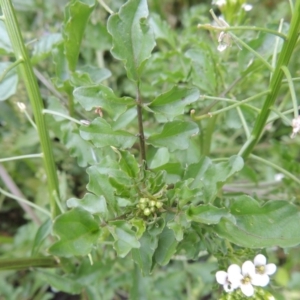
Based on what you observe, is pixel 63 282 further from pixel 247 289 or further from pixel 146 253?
pixel 247 289

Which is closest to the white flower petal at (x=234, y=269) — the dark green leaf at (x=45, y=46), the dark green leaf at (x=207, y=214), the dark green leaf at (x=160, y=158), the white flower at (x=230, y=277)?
the white flower at (x=230, y=277)

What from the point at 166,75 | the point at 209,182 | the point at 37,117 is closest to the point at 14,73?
the point at 37,117

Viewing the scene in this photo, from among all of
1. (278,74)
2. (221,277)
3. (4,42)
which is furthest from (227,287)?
(4,42)

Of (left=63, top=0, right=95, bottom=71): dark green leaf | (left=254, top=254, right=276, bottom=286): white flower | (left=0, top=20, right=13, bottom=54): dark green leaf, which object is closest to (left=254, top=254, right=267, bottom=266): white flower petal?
(left=254, top=254, right=276, bottom=286): white flower

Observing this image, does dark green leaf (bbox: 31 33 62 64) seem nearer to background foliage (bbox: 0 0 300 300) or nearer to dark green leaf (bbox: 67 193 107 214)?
background foliage (bbox: 0 0 300 300)

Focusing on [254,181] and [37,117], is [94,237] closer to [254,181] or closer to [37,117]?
[37,117]
